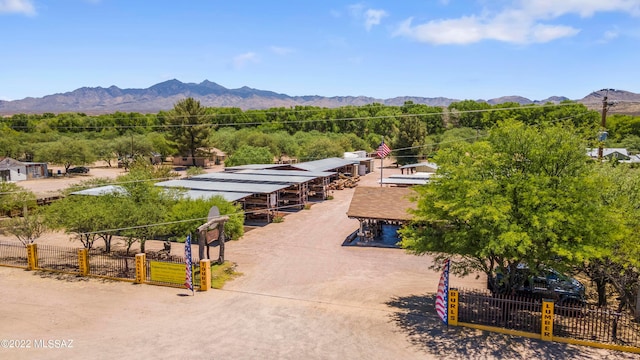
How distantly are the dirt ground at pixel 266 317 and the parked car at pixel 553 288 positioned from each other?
2.81m

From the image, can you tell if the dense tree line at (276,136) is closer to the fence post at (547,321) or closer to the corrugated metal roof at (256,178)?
the corrugated metal roof at (256,178)

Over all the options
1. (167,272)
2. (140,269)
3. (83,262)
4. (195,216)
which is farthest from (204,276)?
(195,216)

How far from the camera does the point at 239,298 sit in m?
20.2

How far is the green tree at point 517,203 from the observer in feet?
50.8

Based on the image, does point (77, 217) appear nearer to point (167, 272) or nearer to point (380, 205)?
point (167, 272)

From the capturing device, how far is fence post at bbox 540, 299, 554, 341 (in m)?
15.9

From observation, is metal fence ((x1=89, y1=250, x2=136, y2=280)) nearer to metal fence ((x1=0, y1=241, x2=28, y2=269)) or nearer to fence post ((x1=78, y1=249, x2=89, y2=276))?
fence post ((x1=78, y1=249, x2=89, y2=276))

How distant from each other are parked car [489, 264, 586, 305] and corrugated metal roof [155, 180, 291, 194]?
2164 centimetres

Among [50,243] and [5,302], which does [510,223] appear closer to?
[5,302]

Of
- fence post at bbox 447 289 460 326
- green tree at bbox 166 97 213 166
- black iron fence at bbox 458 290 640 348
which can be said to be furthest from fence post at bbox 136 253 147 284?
green tree at bbox 166 97 213 166

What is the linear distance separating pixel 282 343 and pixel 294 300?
159 inches

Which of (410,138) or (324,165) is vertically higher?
(410,138)

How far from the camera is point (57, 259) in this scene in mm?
25906

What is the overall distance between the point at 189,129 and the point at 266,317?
2510 inches
